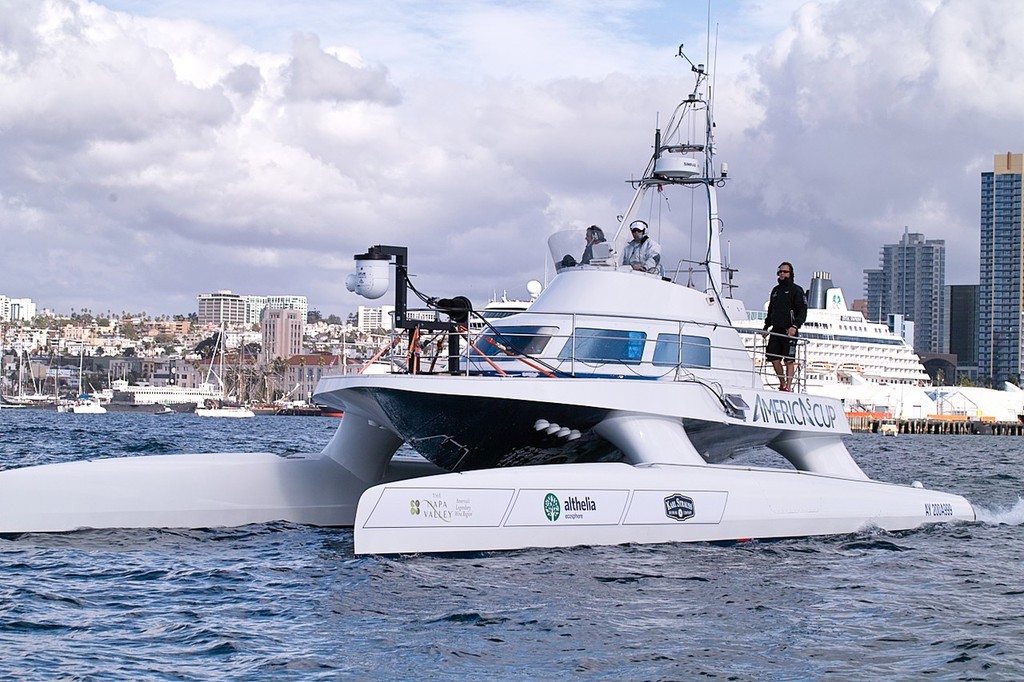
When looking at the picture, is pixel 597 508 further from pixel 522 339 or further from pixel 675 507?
pixel 522 339

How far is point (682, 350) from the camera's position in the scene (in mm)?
15000

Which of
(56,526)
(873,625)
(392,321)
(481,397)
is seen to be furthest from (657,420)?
(56,526)

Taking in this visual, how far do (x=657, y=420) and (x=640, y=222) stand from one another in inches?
142

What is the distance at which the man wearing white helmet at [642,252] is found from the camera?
1622cm

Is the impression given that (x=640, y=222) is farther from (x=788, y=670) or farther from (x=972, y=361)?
(x=972, y=361)

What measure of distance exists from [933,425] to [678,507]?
293 feet

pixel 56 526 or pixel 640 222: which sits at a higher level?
pixel 640 222

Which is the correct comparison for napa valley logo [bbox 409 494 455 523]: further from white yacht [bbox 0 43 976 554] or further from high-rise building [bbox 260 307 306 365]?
high-rise building [bbox 260 307 306 365]

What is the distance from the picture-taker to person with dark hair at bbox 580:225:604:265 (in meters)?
16.4

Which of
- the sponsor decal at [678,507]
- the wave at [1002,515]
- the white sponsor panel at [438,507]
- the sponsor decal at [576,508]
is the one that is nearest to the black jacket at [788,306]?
the wave at [1002,515]

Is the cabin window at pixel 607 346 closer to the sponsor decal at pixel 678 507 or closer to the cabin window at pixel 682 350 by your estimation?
the cabin window at pixel 682 350

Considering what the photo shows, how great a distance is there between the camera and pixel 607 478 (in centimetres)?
1288

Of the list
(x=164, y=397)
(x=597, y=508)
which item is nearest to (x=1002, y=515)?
(x=597, y=508)

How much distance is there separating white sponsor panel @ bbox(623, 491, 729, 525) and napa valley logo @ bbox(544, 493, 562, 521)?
30.7 inches
